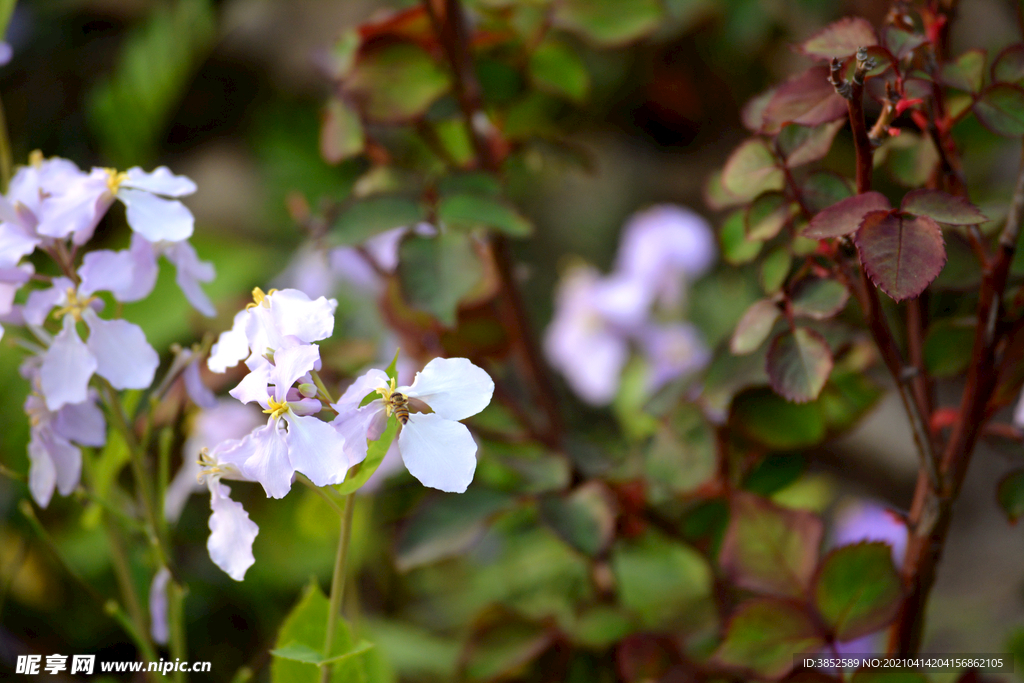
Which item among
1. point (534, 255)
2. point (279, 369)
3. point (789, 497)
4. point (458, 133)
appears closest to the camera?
point (279, 369)

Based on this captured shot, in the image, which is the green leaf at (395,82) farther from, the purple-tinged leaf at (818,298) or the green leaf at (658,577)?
the green leaf at (658,577)

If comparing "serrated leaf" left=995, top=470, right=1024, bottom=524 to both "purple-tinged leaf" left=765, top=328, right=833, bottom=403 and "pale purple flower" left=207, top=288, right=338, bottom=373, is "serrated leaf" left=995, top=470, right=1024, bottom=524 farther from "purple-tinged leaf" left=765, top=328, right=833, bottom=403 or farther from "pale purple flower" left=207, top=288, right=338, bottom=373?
"pale purple flower" left=207, top=288, right=338, bottom=373

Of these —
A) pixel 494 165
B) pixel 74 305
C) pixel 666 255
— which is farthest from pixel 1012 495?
pixel 666 255

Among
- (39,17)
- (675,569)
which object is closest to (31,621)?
(675,569)

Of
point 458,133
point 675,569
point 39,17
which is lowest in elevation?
point 675,569

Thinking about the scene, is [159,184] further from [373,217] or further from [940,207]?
[940,207]

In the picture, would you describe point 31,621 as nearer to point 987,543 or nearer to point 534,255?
point 534,255

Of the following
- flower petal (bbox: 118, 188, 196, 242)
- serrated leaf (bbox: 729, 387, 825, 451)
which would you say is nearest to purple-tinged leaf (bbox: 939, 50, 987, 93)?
serrated leaf (bbox: 729, 387, 825, 451)
